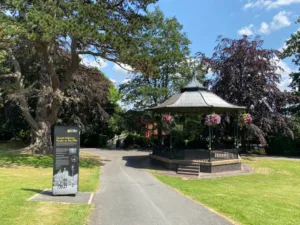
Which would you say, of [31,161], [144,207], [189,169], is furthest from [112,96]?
[144,207]

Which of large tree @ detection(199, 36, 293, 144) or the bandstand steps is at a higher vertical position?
large tree @ detection(199, 36, 293, 144)

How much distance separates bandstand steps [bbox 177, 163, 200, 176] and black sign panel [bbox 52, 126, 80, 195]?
793cm

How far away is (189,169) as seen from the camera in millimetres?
15648

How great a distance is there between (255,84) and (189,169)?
38.5 ft

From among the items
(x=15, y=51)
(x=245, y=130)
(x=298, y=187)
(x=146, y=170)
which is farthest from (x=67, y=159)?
(x=245, y=130)

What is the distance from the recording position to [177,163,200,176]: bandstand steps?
15391 millimetres

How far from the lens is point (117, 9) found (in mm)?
17188

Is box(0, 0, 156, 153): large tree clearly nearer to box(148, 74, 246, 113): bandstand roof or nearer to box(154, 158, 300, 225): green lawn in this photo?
box(148, 74, 246, 113): bandstand roof

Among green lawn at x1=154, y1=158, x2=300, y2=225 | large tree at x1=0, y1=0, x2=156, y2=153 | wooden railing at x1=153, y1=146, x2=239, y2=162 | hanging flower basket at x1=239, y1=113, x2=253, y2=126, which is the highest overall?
large tree at x1=0, y1=0, x2=156, y2=153

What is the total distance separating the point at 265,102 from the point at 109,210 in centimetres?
2002

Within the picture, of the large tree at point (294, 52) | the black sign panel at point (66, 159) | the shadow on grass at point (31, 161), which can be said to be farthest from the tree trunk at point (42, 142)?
the large tree at point (294, 52)

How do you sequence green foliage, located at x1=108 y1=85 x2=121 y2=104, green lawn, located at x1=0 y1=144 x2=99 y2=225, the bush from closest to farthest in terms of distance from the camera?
green lawn, located at x1=0 y1=144 x2=99 y2=225, the bush, green foliage, located at x1=108 y1=85 x2=121 y2=104

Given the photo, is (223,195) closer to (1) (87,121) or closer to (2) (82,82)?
(2) (82,82)

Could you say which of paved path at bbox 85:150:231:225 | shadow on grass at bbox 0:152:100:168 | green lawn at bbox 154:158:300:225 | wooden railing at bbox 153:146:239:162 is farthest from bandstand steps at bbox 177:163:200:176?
shadow on grass at bbox 0:152:100:168
